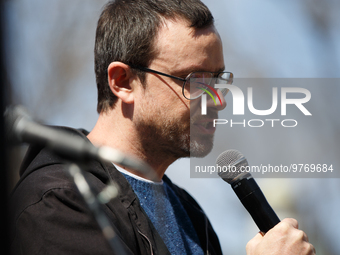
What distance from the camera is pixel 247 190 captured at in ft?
6.04

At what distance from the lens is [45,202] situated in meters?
1.56

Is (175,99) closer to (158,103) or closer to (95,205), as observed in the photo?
(158,103)

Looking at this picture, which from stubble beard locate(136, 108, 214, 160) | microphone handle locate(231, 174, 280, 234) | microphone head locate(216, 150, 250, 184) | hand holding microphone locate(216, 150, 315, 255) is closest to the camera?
hand holding microphone locate(216, 150, 315, 255)

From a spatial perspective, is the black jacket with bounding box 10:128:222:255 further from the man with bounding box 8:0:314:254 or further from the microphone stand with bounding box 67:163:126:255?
the microphone stand with bounding box 67:163:126:255

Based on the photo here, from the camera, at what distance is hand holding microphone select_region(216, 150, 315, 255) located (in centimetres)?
162

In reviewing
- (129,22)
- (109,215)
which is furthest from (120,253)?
(129,22)

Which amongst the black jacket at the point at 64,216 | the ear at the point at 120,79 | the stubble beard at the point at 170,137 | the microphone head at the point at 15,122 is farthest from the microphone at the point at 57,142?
the ear at the point at 120,79

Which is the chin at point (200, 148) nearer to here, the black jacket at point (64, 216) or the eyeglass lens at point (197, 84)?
the eyeglass lens at point (197, 84)

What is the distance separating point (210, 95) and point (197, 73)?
0.18 m

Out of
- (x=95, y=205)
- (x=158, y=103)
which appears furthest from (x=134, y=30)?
(x=95, y=205)

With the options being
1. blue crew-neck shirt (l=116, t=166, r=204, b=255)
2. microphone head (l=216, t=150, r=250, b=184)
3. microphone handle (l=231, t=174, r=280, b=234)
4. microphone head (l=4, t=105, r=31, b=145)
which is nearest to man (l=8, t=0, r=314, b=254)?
blue crew-neck shirt (l=116, t=166, r=204, b=255)

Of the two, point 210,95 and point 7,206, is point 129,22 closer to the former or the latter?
point 210,95

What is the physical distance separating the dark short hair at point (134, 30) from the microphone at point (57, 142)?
1411 mm

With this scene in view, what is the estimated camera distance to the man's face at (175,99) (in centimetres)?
226
